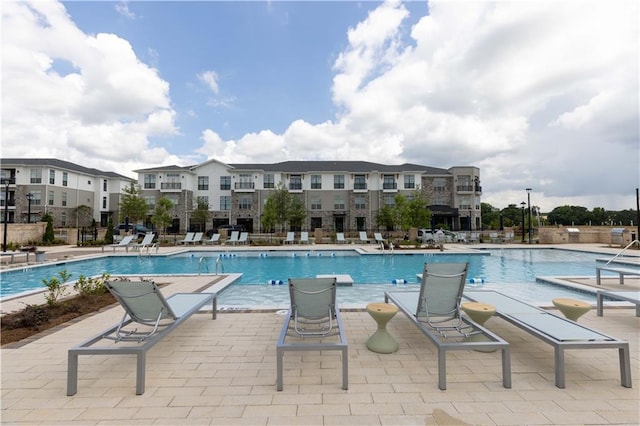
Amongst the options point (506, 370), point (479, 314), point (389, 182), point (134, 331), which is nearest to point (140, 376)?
point (134, 331)

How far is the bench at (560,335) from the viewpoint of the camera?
2.82m

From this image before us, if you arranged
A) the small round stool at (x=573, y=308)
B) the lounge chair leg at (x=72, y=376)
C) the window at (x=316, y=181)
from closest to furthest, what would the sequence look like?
the lounge chair leg at (x=72, y=376) → the small round stool at (x=573, y=308) → the window at (x=316, y=181)

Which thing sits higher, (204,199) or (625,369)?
(204,199)

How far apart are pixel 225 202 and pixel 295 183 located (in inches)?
361

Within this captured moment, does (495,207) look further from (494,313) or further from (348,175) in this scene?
(494,313)

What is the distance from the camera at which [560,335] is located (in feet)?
9.91

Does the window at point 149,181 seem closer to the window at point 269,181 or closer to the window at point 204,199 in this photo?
the window at point 204,199

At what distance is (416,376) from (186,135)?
94.3 feet

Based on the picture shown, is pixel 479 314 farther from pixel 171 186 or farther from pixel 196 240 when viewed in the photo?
pixel 171 186

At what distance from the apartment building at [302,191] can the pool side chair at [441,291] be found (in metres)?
32.1

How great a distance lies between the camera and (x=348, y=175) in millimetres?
36344

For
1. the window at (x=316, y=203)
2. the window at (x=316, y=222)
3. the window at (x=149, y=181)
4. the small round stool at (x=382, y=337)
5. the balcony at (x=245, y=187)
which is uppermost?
the window at (x=149, y=181)

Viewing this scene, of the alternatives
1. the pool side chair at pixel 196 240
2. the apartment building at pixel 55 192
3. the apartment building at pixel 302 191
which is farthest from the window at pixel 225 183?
the apartment building at pixel 55 192

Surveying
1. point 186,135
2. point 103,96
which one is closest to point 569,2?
point 103,96
